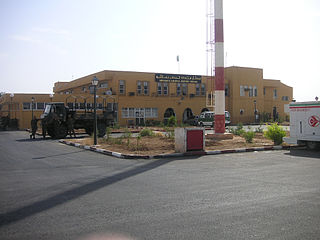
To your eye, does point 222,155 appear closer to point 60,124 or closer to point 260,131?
point 260,131

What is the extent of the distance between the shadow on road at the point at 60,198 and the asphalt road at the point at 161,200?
0.05 feet

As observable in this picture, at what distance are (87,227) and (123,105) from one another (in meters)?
35.6

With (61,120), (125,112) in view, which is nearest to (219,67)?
(61,120)

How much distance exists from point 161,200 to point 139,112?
35.4 meters

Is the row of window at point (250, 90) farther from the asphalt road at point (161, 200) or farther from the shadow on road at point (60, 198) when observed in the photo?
the shadow on road at point (60, 198)

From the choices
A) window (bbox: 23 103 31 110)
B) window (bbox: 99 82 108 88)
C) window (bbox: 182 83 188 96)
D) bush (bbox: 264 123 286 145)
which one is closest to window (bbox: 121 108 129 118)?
window (bbox: 99 82 108 88)

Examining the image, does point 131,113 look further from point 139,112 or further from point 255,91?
point 255,91

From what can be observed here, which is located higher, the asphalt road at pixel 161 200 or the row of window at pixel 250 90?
the row of window at pixel 250 90

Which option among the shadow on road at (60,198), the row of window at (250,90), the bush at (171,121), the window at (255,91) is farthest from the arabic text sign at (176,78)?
the shadow on road at (60,198)

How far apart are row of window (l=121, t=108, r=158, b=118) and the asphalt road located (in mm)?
29659

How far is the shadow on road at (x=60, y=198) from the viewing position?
5.27 meters

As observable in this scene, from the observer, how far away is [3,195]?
6.63 metres

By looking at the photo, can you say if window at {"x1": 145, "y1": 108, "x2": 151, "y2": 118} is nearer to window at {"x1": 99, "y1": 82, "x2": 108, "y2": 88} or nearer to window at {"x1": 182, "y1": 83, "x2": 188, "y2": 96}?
window at {"x1": 182, "y1": 83, "x2": 188, "y2": 96}

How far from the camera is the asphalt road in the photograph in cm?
467
